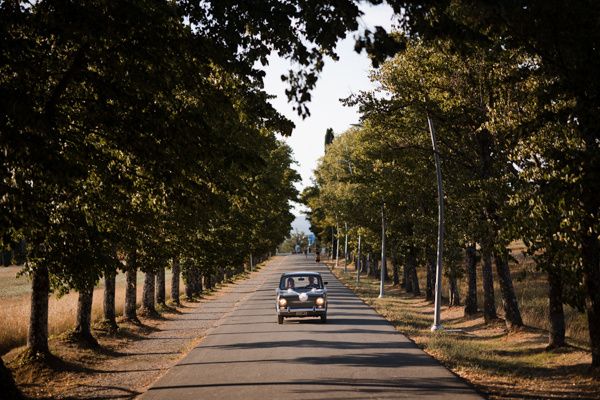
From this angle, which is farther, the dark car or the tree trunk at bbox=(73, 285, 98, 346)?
the dark car

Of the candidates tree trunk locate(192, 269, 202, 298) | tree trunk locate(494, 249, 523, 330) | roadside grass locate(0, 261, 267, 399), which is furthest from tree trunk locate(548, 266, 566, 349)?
tree trunk locate(192, 269, 202, 298)

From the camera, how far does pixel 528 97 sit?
15.8m

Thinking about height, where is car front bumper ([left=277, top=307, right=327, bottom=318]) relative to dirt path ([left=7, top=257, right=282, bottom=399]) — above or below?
above

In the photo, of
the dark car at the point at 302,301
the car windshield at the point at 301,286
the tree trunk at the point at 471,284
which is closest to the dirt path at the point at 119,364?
the dark car at the point at 302,301

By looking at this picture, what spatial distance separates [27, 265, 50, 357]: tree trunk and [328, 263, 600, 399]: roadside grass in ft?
28.5

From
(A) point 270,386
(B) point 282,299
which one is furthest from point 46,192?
(B) point 282,299

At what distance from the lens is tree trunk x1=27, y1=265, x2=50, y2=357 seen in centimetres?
1477

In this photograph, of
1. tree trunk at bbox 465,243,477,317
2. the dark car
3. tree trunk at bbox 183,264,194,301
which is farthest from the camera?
tree trunk at bbox 183,264,194,301

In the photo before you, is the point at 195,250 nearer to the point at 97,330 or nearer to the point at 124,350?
the point at 97,330

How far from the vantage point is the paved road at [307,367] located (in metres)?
11.2

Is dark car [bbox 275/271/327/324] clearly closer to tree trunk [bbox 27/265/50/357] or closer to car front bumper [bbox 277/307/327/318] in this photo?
car front bumper [bbox 277/307/327/318]

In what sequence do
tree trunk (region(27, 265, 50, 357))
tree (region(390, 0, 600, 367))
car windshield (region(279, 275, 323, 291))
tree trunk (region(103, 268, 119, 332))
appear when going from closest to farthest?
1. tree (region(390, 0, 600, 367))
2. tree trunk (region(27, 265, 50, 357))
3. tree trunk (region(103, 268, 119, 332))
4. car windshield (region(279, 275, 323, 291))

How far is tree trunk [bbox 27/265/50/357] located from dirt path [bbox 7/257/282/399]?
2.10ft

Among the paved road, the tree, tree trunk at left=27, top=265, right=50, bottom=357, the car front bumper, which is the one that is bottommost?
the paved road
